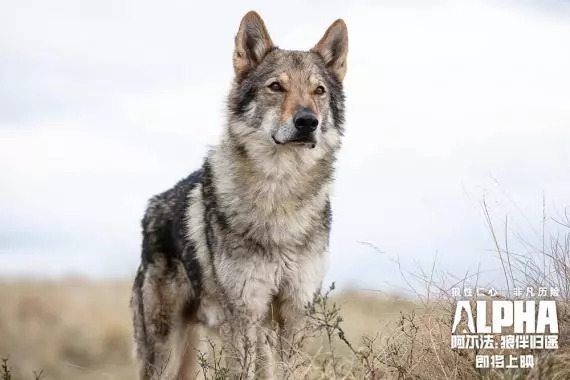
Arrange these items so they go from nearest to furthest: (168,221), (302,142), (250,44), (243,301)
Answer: (243,301) < (302,142) < (250,44) < (168,221)

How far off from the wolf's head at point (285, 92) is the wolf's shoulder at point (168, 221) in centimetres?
77

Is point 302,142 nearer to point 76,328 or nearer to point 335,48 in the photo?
point 335,48

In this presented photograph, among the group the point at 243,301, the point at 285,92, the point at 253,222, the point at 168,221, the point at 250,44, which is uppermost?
the point at 250,44

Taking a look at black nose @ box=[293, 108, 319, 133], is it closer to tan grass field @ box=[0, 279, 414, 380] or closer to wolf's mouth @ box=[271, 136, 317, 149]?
wolf's mouth @ box=[271, 136, 317, 149]

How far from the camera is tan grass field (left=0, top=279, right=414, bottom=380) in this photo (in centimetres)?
1118

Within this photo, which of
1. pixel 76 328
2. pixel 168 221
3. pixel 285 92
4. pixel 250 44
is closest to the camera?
pixel 285 92

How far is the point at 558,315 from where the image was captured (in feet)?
20.2

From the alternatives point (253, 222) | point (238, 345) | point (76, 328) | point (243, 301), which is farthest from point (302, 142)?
point (76, 328)

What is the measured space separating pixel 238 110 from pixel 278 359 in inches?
76.7

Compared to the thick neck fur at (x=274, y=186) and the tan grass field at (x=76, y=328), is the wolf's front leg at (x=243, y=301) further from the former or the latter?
the tan grass field at (x=76, y=328)

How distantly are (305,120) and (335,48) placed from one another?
1.09 metres

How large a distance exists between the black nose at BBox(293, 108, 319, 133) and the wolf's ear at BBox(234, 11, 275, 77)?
2.83ft

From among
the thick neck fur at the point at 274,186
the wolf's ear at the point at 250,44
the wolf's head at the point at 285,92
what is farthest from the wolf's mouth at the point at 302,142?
→ the wolf's ear at the point at 250,44

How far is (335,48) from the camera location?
280 inches
